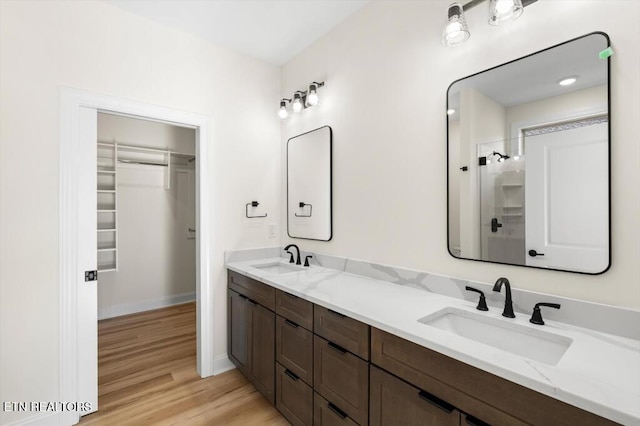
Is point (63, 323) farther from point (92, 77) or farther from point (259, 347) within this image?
point (92, 77)


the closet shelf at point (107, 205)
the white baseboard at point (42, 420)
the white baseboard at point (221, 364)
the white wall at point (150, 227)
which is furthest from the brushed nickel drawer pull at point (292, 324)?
the white wall at point (150, 227)

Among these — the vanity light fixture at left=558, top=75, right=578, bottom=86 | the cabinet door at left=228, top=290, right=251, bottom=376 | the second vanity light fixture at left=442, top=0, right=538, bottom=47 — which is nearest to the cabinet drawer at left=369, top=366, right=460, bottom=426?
the cabinet door at left=228, top=290, right=251, bottom=376

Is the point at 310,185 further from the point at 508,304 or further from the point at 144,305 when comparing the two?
the point at 144,305

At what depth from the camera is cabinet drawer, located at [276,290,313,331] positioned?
66.4 inches

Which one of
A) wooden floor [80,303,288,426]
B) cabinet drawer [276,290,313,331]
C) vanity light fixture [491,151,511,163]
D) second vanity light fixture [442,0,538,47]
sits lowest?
wooden floor [80,303,288,426]

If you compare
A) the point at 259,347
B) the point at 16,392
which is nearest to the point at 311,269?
the point at 259,347

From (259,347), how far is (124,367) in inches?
54.7

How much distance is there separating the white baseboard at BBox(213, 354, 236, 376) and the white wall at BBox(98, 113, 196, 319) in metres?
2.00

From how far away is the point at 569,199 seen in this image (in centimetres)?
125

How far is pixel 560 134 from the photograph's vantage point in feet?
4.16

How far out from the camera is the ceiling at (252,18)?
208 centimetres

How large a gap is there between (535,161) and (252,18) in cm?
211

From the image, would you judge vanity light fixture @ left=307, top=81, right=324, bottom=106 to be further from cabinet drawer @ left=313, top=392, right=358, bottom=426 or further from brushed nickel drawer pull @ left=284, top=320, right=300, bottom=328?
cabinet drawer @ left=313, top=392, right=358, bottom=426

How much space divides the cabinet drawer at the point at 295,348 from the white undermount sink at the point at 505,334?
0.72 m
